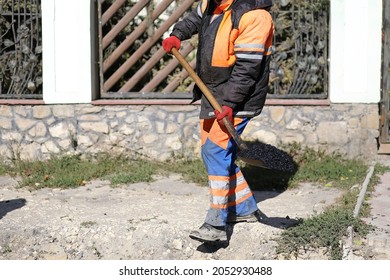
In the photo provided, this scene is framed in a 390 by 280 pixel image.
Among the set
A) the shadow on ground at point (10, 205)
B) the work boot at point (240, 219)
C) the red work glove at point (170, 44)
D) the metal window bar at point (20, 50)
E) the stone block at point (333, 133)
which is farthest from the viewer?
the metal window bar at point (20, 50)

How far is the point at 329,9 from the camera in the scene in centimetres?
943

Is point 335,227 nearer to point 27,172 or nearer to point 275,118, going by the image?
point 275,118

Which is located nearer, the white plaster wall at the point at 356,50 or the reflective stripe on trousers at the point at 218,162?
the reflective stripe on trousers at the point at 218,162

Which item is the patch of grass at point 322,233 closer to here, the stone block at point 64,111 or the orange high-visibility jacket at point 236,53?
the orange high-visibility jacket at point 236,53

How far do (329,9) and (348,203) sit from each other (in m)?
2.63

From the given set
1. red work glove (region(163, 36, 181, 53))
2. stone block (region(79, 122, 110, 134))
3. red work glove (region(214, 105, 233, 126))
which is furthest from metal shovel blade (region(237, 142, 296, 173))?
stone block (region(79, 122, 110, 134))

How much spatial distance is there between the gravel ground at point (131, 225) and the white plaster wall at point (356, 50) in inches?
57.0

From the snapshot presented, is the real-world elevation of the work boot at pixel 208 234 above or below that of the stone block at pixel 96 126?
below

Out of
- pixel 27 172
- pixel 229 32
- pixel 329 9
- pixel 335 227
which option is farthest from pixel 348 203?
pixel 27 172

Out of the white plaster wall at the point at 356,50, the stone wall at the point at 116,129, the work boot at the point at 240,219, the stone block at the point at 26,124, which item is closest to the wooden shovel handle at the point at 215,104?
the work boot at the point at 240,219

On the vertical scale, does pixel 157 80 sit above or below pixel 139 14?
below

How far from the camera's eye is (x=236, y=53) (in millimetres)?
6375

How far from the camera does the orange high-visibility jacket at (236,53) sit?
20.8 ft

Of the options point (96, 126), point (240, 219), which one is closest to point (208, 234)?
point (240, 219)
